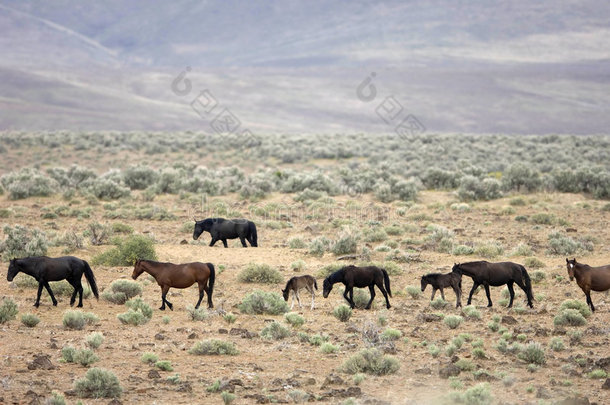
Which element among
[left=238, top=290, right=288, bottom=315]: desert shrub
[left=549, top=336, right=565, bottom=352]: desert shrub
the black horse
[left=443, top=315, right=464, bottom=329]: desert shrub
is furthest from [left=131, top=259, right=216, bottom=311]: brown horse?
the black horse

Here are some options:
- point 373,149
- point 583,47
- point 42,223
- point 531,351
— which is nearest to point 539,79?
point 583,47

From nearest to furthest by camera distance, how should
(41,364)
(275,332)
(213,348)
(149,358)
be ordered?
1. (41,364)
2. (149,358)
3. (213,348)
4. (275,332)

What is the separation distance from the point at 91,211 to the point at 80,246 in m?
7.84

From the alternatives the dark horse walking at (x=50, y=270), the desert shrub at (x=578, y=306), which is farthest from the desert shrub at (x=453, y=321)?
the dark horse walking at (x=50, y=270)

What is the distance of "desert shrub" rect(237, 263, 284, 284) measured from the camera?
639 inches

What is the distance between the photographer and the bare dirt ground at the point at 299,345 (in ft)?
31.1

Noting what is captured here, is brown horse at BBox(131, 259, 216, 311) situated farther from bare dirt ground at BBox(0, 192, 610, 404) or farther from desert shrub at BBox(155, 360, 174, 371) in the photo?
desert shrub at BBox(155, 360, 174, 371)

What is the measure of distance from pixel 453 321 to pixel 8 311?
7.27 metres

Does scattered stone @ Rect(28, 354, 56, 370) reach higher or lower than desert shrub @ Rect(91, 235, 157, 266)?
lower

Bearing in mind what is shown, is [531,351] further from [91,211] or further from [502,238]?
[91,211]

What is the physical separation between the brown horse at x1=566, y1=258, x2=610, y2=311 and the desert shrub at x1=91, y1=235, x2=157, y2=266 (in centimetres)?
926

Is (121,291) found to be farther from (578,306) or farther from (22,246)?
(578,306)

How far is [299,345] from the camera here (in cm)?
1164

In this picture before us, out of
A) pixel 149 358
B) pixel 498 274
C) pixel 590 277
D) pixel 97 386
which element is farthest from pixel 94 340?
pixel 590 277
